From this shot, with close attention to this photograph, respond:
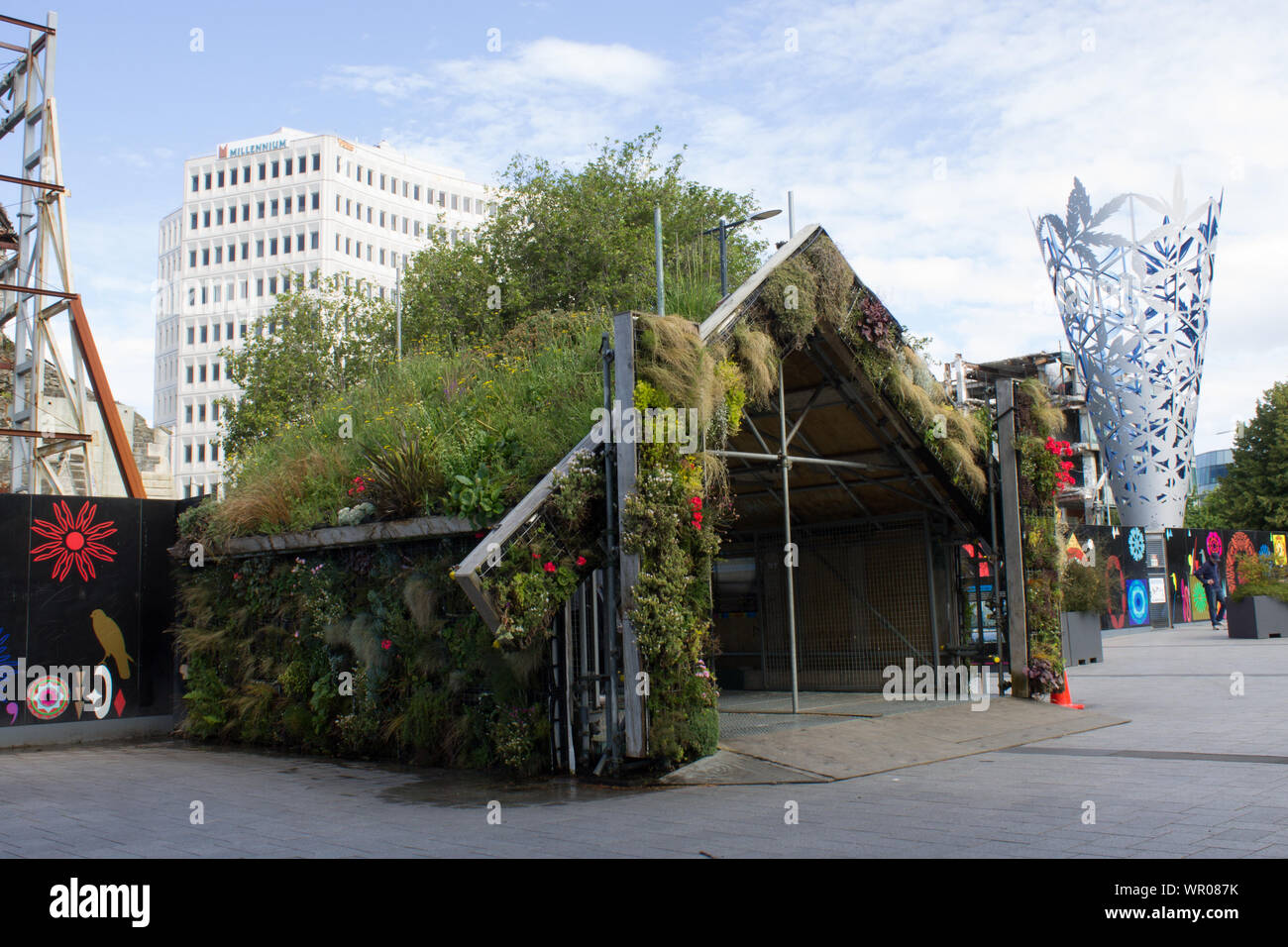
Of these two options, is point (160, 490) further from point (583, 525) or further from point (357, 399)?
point (583, 525)

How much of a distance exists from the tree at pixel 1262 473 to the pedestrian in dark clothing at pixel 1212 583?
12.8 meters

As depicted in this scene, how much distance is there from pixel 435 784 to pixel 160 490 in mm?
44320

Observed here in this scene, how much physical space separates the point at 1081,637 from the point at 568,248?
19771mm

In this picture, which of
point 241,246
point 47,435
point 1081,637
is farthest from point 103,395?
point 241,246

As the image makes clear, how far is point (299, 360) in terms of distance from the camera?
36688 mm

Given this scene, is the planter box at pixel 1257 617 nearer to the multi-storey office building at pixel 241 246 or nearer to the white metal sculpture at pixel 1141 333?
the white metal sculpture at pixel 1141 333

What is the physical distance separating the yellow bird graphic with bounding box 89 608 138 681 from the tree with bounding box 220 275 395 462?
21.9m

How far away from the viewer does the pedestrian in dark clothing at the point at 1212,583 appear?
3384 cm

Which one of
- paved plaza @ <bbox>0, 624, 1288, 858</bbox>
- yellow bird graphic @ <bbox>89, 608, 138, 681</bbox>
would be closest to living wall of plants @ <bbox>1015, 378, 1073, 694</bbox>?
paved plaza @ <bbox>0, 624, 1288, 858</bbox>

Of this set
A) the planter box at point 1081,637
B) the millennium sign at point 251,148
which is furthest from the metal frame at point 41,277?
the millennium sign at point 251,148

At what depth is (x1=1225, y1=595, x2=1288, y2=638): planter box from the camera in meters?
25.1

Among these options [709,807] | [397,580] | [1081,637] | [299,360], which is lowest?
[709,807]

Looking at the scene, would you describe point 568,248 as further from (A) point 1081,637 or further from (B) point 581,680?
(B) point 581,680

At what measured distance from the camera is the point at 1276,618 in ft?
84.2
